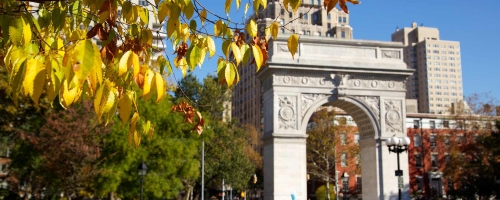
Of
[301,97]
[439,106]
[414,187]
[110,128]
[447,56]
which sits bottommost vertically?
[414,187]

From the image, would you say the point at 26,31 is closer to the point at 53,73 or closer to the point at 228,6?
the point at 53,73

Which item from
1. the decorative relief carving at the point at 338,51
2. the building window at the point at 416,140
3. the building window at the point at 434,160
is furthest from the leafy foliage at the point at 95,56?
the building window at the point at 434,160

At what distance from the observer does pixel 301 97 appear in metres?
30.1

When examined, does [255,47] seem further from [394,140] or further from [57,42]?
[394,140]

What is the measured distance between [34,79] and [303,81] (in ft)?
89.5

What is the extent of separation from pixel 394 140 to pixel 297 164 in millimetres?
8749

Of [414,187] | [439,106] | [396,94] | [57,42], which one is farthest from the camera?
[439,106]

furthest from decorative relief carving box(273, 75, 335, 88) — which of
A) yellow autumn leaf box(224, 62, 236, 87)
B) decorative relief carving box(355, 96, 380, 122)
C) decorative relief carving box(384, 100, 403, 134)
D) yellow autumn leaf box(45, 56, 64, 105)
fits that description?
yellow autumn leaf box(45, 56, 64, 105)

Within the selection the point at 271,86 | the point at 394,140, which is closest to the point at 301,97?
the point at 271,86

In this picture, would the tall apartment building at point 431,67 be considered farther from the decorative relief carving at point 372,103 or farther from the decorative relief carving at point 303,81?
the decorative relief carving at point 303,81

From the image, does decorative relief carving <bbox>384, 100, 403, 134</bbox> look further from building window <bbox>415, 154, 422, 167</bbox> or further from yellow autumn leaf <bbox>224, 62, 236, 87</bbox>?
yellow autumn leaf <bbox>224, 62, 236, 87</bbox>

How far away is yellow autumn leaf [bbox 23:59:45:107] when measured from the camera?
3.17m

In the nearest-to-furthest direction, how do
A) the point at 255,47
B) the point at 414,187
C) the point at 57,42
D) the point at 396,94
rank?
the point at 57,42
the point at 255,47
the point at 396,94
the point at 414,187

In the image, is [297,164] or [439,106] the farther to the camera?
[439,106]
